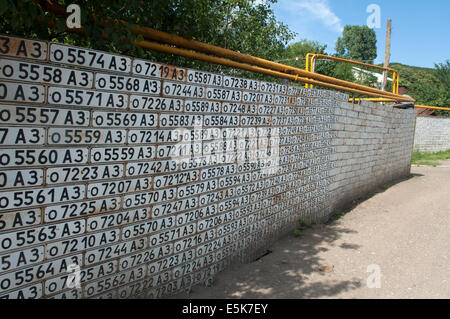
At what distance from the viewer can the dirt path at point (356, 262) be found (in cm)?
334

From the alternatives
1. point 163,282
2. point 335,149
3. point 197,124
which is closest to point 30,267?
point 163,282

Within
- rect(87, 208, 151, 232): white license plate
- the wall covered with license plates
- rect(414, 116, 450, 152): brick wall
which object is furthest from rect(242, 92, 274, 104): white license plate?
rect(414, 116, 450, 152): brick wall

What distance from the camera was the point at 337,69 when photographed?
26516mm

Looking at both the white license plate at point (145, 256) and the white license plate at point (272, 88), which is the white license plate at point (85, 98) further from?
the white license plate at point (272, 88)

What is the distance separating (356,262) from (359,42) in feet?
241

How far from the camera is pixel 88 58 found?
227 cm

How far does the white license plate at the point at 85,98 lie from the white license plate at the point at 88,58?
17 centimetres

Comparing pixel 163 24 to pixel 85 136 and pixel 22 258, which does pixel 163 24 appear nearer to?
pixel 85 136

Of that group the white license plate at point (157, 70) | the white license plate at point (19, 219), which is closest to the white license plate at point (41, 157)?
the white license plate at point (19, 219)

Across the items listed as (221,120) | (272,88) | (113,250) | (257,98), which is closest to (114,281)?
(113,250)

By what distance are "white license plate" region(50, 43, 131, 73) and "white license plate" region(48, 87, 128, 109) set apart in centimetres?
17

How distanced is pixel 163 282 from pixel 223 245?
83 centimetres

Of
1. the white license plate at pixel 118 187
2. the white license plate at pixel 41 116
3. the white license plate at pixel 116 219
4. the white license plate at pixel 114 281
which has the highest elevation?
the white license plate at pixel 41 116
